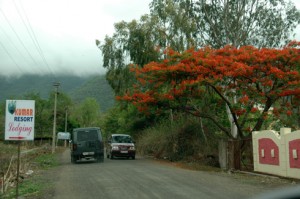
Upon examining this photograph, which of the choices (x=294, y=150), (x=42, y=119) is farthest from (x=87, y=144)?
(x=42, y=119)

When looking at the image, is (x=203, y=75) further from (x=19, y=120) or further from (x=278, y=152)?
(x=19, y=120)

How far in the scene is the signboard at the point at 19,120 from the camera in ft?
35.6

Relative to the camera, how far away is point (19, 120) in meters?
10.9

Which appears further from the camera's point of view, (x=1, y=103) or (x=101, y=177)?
(x=1, y=103)

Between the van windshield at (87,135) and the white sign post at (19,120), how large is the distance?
14132 millimetres

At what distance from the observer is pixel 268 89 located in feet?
63.4

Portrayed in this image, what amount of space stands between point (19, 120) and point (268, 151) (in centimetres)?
A: 1020

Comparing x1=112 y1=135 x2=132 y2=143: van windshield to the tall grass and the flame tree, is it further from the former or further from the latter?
the flame tree

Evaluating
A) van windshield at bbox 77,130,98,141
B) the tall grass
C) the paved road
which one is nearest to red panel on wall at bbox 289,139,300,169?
the paved road

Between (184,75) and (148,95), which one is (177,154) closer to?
(148,95)

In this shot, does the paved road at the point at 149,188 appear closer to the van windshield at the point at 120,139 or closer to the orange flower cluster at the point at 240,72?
the orange flower cluster at the point at 240,72

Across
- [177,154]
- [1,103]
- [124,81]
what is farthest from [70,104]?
[177,154]

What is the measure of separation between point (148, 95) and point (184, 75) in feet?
11.0

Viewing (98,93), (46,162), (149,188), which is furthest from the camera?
(98,93)
